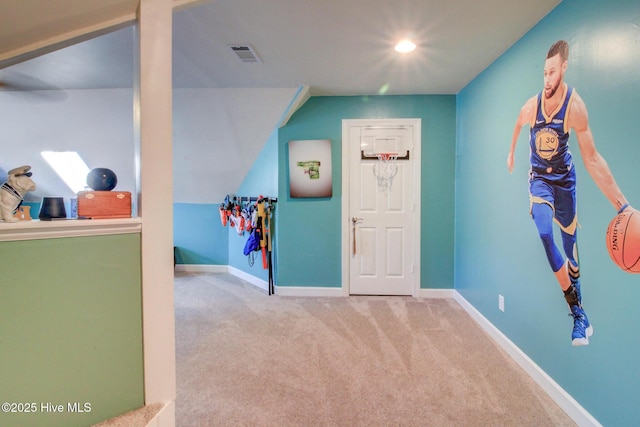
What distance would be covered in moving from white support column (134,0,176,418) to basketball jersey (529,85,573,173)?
6.92 ft

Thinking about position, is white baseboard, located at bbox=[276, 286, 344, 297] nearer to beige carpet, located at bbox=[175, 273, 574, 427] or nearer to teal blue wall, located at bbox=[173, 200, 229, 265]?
beige carpet, located at bbox=[175, 273, 574, 427]

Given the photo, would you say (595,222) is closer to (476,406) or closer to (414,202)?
(476,406)

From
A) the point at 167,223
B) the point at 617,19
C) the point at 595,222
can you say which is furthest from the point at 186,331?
the point at 617,19

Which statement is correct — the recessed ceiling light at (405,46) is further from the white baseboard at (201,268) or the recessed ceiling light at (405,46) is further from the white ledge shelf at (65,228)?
the white baseboard at (201,268)

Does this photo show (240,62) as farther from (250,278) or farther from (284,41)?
(250,278)

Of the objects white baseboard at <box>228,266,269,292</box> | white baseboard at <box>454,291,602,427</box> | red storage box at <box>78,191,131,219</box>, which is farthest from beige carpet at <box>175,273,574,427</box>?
red storage box at <box>78,191,131,219</box>

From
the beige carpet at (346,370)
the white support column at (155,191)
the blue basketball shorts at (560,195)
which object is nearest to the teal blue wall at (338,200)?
the beige carpet at (346,370)

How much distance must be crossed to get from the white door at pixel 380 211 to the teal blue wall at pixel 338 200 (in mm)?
103

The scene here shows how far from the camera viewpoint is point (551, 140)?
1805 millimetres

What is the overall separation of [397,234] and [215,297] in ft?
7.61

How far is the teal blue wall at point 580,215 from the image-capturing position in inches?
53.1

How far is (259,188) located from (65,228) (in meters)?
2.89

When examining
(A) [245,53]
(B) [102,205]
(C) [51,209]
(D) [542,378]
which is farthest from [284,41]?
(D) [542,378]

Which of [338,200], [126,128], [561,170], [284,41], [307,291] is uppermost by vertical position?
[284,41]
